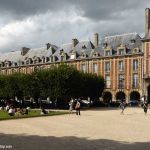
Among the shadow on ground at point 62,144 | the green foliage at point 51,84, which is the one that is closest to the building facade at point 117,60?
the green foliage at point 51,84

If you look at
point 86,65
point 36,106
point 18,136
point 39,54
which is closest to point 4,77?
point 36,106

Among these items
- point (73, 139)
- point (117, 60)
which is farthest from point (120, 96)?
point (73, 139)

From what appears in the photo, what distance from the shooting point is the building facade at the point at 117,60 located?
79250 mm

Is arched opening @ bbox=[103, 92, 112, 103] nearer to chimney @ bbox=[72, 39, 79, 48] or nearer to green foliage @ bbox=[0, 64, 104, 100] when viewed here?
chimney @ bbox=[72, 39, 79, 48]

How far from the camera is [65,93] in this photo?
190 feet

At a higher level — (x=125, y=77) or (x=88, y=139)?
(x=125, y=77)

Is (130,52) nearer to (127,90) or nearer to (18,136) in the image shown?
(127,90)

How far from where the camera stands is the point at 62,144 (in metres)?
18.8

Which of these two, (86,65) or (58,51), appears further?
(58,51)

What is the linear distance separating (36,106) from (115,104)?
614 inches

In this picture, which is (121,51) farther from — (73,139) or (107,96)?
(73,139)

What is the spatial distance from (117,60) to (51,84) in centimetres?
2904

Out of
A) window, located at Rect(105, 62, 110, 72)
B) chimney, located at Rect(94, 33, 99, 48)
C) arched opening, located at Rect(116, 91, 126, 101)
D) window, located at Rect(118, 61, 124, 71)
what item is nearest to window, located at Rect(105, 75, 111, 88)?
window, located at Rect(105, 62, 110, 72)

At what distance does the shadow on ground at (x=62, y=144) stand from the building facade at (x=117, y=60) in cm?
5490
